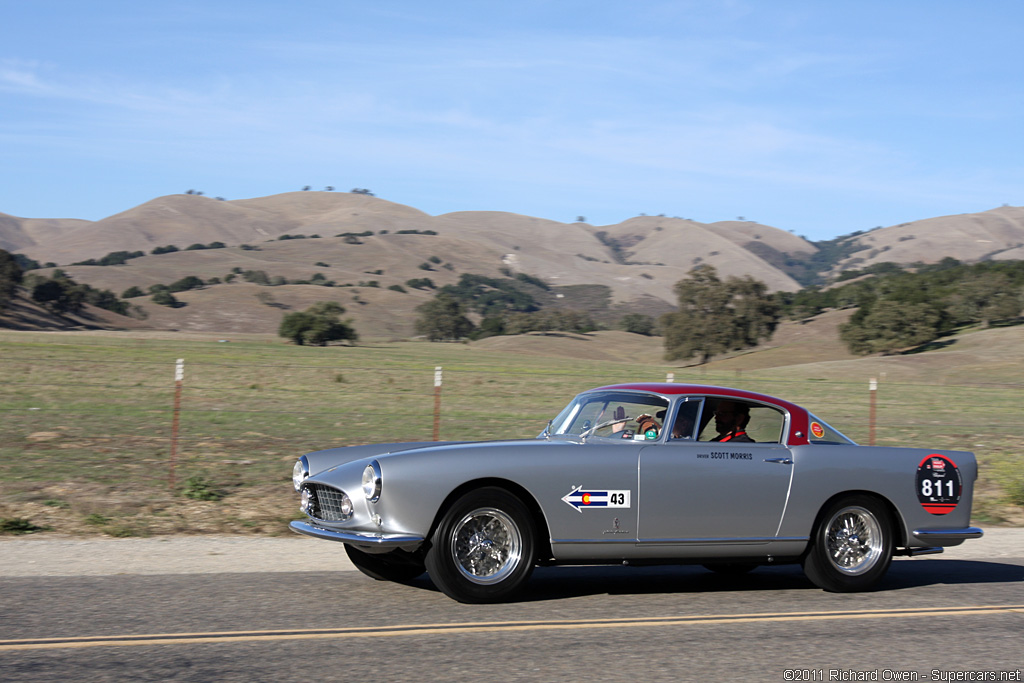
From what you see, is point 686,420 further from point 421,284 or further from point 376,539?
point 421,284

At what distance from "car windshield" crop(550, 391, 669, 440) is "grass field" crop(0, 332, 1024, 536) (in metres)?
3.58

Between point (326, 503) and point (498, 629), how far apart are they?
5.15 ft

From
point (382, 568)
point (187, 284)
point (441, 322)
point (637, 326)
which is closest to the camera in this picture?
point (382, 568)

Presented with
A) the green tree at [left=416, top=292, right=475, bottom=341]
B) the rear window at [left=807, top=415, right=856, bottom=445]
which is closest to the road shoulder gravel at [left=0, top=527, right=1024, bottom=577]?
the rear window at [left=807, top=415, right=856, bottom=445]

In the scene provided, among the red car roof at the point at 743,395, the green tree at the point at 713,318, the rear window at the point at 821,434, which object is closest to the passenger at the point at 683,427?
the red car roof at the point at 743,395

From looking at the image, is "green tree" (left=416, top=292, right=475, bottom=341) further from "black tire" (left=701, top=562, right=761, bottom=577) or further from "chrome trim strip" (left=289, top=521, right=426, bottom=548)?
"chrome trim strip" (left=289, top=521, right=426, bottom=548)

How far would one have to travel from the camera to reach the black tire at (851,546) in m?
7.12

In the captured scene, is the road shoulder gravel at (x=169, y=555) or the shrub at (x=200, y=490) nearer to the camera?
the road shoulder gravel at (x=169, y=555)

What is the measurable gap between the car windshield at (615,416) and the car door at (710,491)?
0.23m

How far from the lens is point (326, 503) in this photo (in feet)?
21.7

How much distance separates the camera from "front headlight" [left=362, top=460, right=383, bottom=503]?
6203mm

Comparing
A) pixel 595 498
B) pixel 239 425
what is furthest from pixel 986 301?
pixel 595 498

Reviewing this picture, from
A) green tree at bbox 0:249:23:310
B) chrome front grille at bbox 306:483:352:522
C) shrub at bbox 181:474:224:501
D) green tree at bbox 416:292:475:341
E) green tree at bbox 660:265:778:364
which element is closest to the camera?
chrome front grille at bbox 306:483:352:522

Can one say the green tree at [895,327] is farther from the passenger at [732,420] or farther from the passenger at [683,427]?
the passenger at [683,427]
